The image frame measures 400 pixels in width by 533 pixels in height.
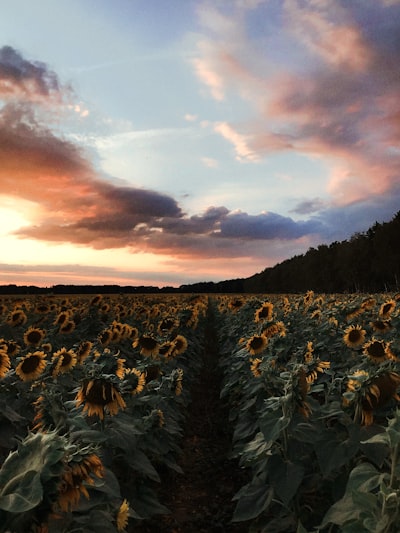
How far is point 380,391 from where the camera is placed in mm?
3613

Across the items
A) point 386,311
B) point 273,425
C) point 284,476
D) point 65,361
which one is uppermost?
point 386,311

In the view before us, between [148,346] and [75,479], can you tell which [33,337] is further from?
[75,479]

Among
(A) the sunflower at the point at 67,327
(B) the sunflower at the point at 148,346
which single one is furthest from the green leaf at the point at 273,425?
(A) the sunflower at the point at 67,327

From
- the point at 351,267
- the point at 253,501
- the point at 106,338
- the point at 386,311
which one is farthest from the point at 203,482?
the point at 351,267

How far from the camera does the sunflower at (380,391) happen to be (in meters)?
3.60

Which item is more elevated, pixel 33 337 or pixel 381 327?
pixel 381 327

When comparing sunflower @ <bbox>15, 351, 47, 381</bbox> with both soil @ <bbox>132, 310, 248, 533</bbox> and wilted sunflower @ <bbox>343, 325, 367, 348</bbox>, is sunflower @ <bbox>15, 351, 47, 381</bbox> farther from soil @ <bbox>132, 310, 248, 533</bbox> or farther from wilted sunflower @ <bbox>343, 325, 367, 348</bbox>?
wilted sunflower @ <bbox>343, 325, 367, 348</bbox>

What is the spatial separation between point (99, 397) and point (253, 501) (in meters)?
1.54

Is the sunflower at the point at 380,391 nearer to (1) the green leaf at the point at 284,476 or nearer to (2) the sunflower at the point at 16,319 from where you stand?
(1) the green leaf at the point at 284,476

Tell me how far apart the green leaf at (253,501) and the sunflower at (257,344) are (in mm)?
3429

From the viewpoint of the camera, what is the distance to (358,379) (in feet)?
12.2

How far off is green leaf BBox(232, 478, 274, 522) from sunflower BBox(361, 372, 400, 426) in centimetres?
111

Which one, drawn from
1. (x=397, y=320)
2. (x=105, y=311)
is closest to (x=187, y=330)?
(x=105, y=311)

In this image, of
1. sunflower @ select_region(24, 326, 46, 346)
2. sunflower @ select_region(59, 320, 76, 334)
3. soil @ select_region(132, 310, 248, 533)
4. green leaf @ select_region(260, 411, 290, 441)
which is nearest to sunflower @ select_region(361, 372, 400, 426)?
green leaf @ select_region(260, 411, 290, 441)
